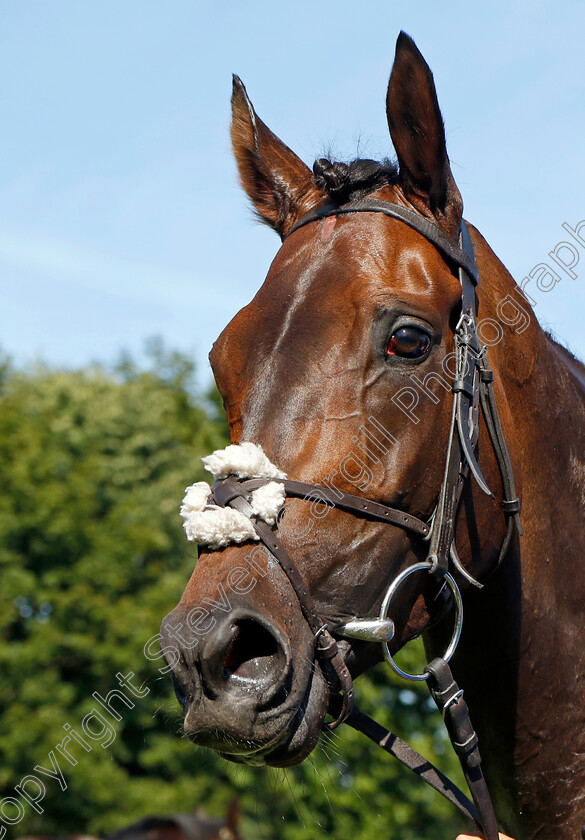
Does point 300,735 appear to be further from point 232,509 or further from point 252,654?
point 232,509

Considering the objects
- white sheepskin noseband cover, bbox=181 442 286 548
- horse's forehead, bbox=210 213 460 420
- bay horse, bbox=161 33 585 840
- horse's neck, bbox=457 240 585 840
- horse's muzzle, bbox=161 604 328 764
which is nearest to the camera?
horse's muzzle, bbox=161 604 328 764

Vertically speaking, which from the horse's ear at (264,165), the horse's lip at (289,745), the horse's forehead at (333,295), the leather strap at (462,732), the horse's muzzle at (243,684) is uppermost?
the horse's ear at (264,165)

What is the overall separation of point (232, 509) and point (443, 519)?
0.73m

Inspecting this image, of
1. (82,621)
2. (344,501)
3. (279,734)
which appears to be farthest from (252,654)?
(82,621)

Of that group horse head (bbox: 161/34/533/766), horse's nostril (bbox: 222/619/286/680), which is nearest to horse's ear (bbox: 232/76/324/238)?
horse head (bbox: 161/34/533/766)

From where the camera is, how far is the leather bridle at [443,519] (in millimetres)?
2645

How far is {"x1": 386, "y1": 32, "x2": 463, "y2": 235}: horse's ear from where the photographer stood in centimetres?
309

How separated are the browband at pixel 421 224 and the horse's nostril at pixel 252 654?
4.96 feet

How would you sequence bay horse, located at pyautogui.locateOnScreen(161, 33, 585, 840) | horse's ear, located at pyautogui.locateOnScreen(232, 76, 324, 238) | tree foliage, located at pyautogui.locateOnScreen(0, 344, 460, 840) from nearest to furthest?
bay horse, located at pyautogui.locateOnScreen(161, 33, 585, 840) < horse's ear, located at pyautogui.locateOnScreen(232, 76, 324, 238) < tree foliage, located at pyautogui.locateOnScreen(0, 344, 460, 840)

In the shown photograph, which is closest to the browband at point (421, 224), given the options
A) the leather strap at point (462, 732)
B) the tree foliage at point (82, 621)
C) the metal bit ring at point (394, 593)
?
the metal bit ring at point (394, 593)

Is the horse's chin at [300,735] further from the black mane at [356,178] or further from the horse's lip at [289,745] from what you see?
the black mane at [356,178]

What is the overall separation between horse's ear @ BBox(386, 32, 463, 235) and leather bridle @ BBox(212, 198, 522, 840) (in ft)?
0.34

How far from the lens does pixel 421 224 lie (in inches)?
125

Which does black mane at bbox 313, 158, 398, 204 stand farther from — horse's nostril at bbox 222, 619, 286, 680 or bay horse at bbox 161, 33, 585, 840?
horse's nostril at bbox 222, 619, 286, 680
